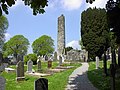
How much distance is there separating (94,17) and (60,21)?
11228 mm

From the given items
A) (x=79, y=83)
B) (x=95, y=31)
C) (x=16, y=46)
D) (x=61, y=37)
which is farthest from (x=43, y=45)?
(x=79, y=83)

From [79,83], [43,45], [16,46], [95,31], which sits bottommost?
[79,83]

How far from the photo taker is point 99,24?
45.6 metres

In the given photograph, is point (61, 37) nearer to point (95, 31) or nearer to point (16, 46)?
point (95, 31)

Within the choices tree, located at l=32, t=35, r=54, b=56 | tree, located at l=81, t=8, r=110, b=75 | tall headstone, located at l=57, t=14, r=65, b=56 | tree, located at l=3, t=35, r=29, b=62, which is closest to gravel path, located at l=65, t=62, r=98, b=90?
tree, located at l=81, t=8, r=110, b=75

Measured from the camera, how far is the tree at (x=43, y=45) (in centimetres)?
8569

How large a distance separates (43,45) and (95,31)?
43247 mm

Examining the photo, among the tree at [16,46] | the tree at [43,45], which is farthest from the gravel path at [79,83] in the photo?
the tree at [43,45]

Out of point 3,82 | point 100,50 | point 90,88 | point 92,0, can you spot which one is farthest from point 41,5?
point 100,50

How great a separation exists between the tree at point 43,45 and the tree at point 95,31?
39.1m

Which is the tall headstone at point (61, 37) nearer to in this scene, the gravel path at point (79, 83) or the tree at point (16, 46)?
the tree at point (16, 46)

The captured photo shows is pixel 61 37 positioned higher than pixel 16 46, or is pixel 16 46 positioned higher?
pixel 16 46

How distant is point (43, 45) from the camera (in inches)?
3440

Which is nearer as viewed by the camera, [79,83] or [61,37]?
[79,83]
